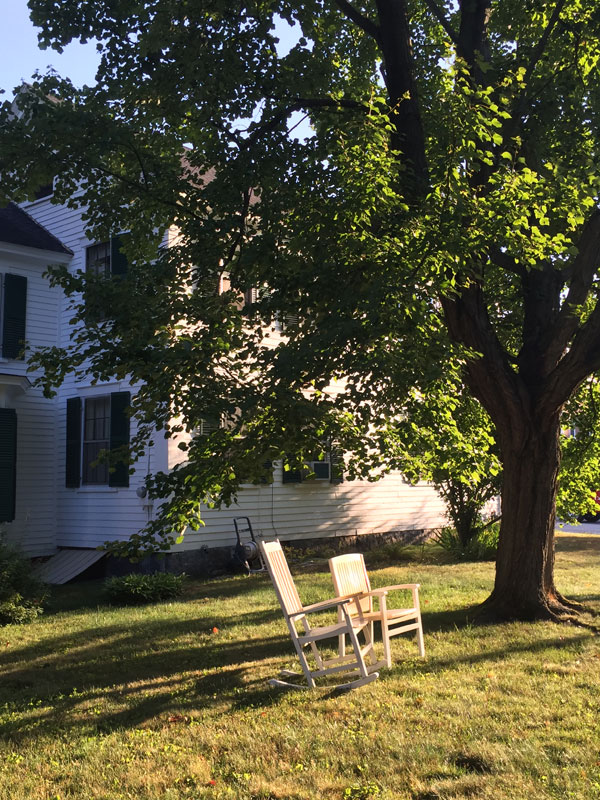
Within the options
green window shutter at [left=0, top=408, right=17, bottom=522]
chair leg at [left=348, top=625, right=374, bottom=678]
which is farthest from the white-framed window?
chair leg at [left=348, top=625, right=374, bottom=678]

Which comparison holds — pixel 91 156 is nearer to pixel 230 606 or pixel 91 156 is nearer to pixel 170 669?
pixel 170 669

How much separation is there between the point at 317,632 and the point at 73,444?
10.1 metres

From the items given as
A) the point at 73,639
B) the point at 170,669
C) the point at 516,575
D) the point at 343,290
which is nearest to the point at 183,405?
the point at 343,290

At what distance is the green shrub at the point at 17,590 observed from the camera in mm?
10805

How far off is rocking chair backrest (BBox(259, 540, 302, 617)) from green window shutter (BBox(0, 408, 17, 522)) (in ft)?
28.3

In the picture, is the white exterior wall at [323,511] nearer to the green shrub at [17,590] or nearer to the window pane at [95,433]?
the window pane at [95,433]

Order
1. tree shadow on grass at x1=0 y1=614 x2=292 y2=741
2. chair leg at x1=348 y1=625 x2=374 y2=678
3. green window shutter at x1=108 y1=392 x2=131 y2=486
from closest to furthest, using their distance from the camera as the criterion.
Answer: tree shadow on grass at x1=0 y1=614 x2=292 y2=741 < chair leg at x1=348 y1=625 x2=374 y2=678 < green window shutter at x1=108 y1=392 x2=131 y2=486

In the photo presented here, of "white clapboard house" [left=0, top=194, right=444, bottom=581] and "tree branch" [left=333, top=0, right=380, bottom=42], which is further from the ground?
"tree branch" [left=333, top=0, right=380, bottom=42]

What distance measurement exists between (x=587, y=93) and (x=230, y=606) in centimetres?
848

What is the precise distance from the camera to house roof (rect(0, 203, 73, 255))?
50.1ft

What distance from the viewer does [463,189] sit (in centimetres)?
779

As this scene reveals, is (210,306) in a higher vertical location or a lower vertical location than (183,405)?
higher

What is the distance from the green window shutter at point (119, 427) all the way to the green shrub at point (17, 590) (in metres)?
3.23

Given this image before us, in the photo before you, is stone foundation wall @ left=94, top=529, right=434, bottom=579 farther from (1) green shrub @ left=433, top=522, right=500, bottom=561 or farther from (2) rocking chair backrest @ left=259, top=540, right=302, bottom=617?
(2) rocking chair backrest @ left=259, top=540, right=302, bottom=617
